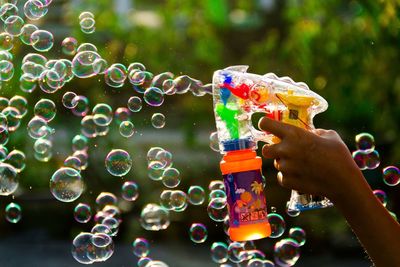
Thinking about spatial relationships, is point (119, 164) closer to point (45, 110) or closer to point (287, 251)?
point (45, 110)

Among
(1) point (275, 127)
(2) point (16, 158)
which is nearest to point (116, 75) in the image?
(2) point (16, 158)

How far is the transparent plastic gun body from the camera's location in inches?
79.2

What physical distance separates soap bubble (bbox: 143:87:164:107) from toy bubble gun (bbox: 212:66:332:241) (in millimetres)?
1105

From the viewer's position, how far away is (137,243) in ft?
11.0

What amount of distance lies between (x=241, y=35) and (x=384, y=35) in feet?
13.8

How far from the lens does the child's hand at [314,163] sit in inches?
66.6

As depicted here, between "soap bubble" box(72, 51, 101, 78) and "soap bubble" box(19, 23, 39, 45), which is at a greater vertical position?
"soap bubble" box(19, 23, 39, 45)

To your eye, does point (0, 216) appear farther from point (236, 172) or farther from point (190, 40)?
point (236, 172)

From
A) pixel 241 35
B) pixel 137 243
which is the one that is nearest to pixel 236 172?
pixel 137 243

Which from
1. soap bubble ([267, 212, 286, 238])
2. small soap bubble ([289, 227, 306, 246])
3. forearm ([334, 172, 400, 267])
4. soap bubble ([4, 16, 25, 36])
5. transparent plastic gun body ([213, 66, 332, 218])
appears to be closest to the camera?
forearm ([334, 172, 400, 267])

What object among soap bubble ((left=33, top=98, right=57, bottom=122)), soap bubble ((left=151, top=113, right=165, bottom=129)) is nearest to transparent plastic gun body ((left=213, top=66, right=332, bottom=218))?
soap bubble ((left=151, top=113, right=165, bottom=129))

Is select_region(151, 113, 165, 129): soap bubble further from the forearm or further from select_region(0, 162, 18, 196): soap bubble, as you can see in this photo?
the forearm

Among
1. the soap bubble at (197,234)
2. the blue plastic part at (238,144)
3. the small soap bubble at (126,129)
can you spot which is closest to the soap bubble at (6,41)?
the small soap bubble at (126,129)

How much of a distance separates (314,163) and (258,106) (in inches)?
17.6
